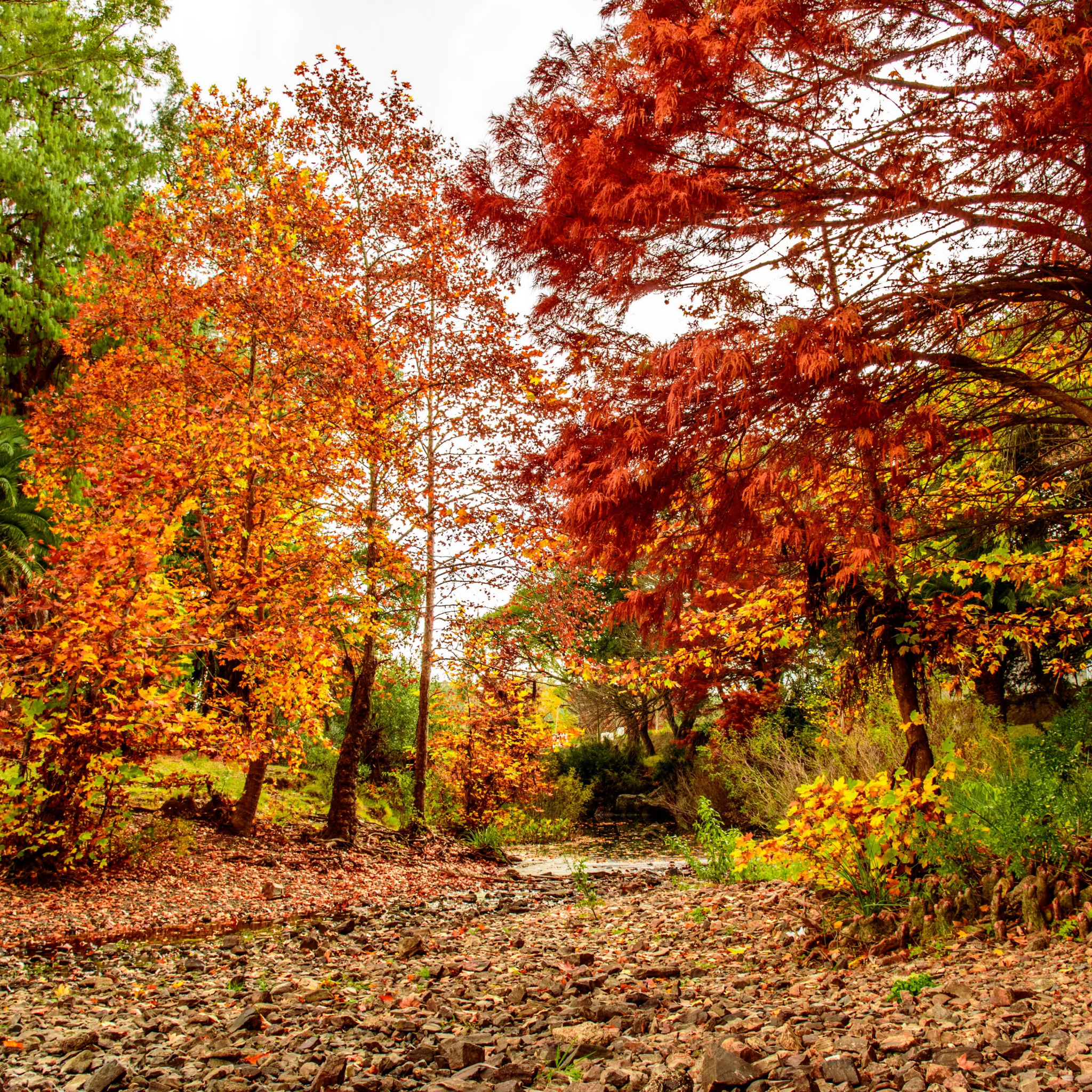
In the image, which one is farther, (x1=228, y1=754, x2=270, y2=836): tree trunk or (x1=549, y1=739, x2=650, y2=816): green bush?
(x1=549, y1=739, x2=650, y2=816): green bush

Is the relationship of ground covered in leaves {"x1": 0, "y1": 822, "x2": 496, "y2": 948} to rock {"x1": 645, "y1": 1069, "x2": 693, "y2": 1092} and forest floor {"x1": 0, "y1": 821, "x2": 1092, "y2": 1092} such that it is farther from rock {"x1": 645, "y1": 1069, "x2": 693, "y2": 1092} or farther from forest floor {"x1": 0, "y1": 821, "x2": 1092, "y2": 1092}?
rock {"x1": 645, "y1": 1069, "x2": 693, "y2": 1092}

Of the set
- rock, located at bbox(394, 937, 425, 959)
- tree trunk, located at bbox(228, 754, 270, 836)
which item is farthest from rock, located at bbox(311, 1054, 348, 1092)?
tree trunk, located at bbox(228, 754, 270, 836)

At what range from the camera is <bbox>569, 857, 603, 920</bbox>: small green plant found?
22.2 ft

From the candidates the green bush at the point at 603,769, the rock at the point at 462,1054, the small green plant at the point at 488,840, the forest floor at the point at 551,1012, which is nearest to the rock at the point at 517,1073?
the forest floor at the point at 551,1012

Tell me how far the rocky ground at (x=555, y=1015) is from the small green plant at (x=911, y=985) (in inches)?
0.9

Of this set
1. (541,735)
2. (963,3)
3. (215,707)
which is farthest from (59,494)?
(963,3)

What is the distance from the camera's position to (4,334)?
55.6ft

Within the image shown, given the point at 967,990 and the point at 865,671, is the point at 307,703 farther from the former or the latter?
the point at 967,990

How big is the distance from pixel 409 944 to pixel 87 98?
69.5ft

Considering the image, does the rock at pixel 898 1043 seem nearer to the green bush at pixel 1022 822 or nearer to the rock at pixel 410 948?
the green bush at pixel 1022 822

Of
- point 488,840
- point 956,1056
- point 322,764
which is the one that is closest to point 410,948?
point 956,1056

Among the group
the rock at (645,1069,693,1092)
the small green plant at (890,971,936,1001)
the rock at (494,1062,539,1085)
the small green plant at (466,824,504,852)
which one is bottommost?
the small green plant at (466,824,504,852)

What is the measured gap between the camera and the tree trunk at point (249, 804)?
9672 millimetres

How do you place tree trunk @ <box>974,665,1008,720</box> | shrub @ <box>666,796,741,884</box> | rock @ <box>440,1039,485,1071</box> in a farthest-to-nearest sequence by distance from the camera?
tree trunk @ <box>974,665,1008,720</box>
shrub @ <box>666,796,741,884</box>
rock @ <box>440,1039,485,1071</box>
